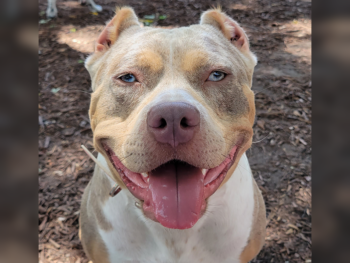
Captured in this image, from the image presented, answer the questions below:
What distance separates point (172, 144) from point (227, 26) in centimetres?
112

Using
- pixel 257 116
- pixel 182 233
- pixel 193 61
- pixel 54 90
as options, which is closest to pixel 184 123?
pixel 193 61

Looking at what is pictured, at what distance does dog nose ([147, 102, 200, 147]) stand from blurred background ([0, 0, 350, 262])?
2.14ft

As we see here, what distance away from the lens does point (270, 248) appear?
332cm

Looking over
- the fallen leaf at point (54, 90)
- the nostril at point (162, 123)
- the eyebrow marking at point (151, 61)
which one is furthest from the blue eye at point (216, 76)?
the fallen leaf at point (54, 90)

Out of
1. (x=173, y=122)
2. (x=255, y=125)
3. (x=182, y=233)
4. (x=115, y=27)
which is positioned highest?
(x=115, y=27)

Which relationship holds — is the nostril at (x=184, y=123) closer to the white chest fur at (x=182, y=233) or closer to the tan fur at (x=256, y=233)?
the white chest fur at (x=182, y=233)

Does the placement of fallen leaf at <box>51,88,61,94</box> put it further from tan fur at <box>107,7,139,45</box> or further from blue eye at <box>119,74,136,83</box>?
blue eye at <box>119,74,136,83</box>

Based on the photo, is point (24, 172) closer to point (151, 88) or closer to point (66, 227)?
point (151, 88)

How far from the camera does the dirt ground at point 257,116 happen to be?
3479 millimetres

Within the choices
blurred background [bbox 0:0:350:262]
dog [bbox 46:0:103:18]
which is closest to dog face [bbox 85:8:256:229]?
blurred background [bbox 0:0:350:262]

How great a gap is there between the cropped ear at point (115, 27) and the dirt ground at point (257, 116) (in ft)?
6.46

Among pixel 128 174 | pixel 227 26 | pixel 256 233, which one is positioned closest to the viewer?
pixel 128 174

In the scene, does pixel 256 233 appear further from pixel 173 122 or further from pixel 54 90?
pixel 54 90

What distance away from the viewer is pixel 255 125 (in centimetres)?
452
